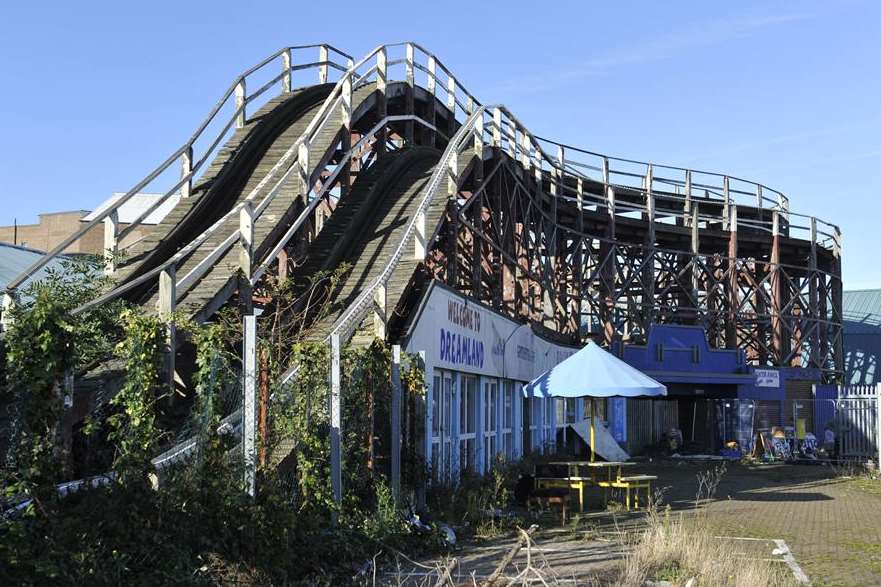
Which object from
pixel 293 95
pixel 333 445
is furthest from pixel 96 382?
pixel 293 95

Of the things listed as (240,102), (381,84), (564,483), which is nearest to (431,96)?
(381,84)

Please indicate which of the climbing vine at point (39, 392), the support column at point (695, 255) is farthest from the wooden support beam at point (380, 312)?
the support column at point (695, 255)

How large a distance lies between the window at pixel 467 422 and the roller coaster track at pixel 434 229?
6.61 ft

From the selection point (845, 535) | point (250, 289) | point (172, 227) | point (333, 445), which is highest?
point (172, 227)

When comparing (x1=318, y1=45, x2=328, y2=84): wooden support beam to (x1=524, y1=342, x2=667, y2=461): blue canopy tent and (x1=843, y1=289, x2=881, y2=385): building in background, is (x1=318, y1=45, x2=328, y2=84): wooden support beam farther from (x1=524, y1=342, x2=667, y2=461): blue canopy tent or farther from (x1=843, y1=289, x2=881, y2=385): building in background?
(x1=843, y1=289, x2=881, y2=385): building in background

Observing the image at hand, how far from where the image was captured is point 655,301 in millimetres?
40781

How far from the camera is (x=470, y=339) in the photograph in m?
18.7

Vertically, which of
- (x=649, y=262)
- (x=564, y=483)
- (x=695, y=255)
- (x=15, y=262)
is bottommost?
(x=564, y=483)

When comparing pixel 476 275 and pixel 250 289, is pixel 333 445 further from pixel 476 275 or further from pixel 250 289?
pixel 476 275

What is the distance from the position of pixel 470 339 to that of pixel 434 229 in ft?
6.10

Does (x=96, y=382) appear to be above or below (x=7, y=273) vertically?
below

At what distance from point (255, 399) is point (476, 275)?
1284cm

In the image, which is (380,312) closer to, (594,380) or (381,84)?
(594,380)

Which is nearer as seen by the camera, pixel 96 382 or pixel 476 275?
pixel 96 382
